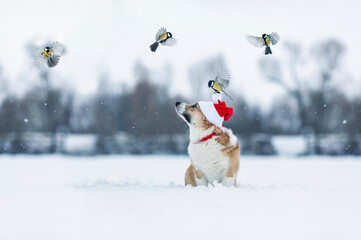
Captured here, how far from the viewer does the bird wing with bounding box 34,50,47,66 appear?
5.95 meters

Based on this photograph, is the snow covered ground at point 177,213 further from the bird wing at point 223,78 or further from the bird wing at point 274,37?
the bird wing at point 274,37

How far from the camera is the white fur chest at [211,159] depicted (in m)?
5.74

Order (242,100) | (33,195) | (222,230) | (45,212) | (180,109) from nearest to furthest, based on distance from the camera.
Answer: (222,230), (45,212), (33,195), (180,109), (242,100)

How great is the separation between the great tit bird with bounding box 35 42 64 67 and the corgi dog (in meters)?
1.87

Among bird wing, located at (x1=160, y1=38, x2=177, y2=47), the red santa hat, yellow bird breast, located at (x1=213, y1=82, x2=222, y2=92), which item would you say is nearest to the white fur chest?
the red santa hat

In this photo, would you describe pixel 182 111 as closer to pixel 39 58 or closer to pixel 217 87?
pixel 217 87

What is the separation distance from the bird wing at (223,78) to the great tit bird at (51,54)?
234 cm

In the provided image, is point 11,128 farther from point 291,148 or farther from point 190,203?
point 190,203

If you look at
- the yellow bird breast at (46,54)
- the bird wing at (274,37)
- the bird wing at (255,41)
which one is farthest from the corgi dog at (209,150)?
the yellow bird breast at (46,54)

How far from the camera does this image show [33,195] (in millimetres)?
5340

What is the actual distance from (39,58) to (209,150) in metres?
2.81

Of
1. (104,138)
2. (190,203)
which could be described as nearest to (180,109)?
(190,203)

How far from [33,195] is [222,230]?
2.78m

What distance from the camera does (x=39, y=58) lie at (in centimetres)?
596
